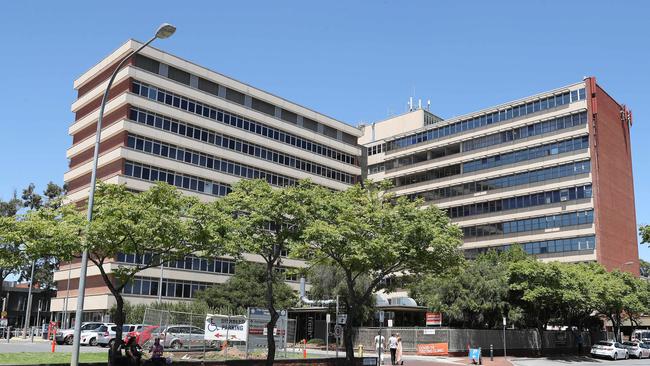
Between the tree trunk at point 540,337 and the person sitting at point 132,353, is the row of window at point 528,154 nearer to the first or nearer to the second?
the tree trunk at point 540,337

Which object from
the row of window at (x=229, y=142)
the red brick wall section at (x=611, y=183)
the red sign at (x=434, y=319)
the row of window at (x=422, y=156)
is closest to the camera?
the red sign at (x=434, y=319)

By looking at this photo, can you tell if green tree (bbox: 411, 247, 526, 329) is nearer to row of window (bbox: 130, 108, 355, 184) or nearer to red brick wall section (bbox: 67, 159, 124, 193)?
row of window (bbox: 130, 108, 355, 184)

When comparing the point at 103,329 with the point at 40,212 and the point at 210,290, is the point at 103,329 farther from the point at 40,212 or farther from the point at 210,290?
the point at 40,212

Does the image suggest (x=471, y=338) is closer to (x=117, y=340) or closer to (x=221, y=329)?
(x=221, y=329)

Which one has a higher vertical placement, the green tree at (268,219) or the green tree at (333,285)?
the green tree at (268,219)

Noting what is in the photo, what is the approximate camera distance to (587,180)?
71.4 metres

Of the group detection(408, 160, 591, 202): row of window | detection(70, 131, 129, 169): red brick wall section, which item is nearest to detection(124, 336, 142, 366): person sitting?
detection(70, 131, 129, 169): red brick wall section

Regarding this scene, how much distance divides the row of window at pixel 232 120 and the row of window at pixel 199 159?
4.46 metres

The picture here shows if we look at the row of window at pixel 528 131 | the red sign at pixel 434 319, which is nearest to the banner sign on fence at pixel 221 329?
the red sign at pixel 434 319

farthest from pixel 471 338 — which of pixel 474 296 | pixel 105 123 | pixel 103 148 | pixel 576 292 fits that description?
pixel 105 123

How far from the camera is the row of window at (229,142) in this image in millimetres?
63844

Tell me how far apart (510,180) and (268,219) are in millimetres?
56618

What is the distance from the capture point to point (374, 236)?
1202 inches

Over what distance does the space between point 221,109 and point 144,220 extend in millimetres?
49736
